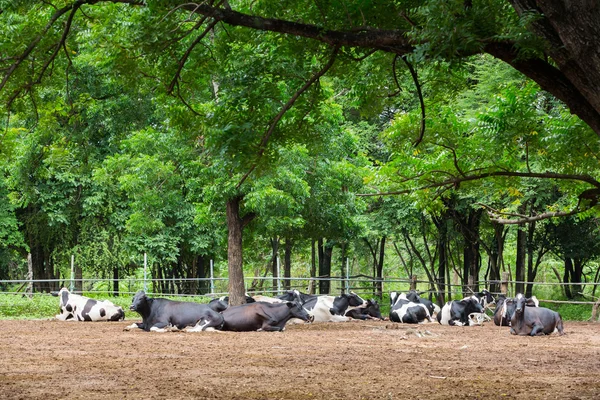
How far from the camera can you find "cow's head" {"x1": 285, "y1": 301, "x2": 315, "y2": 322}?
1511cm

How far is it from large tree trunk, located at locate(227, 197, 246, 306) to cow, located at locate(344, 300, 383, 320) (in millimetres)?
3025

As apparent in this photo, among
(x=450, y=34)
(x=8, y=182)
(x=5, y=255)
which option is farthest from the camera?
(x=5, y=255)

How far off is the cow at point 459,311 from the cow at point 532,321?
2958 mm

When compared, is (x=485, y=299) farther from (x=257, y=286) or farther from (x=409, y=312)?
(x=257, y=286)

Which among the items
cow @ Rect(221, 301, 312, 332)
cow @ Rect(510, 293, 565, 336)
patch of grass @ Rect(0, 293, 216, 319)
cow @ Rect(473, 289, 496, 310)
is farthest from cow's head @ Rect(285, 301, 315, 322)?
cow @ Rect(473, 289, 496, 310)

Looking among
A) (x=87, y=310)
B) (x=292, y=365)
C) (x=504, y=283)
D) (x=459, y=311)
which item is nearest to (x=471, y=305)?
(x=459, y=311)

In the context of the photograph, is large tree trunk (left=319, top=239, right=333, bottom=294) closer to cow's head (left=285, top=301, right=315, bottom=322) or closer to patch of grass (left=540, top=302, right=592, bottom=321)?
patch of grass (left=540, top=302, right=592, bottom=321)

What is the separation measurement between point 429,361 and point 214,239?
51.8 feet

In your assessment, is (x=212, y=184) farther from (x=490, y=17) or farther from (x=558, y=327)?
(x=490, y=17)

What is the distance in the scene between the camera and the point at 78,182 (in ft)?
79.7

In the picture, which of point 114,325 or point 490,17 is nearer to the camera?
point 490,17

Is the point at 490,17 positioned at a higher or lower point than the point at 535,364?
higher

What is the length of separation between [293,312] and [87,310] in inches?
193

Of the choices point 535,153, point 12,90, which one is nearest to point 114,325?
point 12,90
